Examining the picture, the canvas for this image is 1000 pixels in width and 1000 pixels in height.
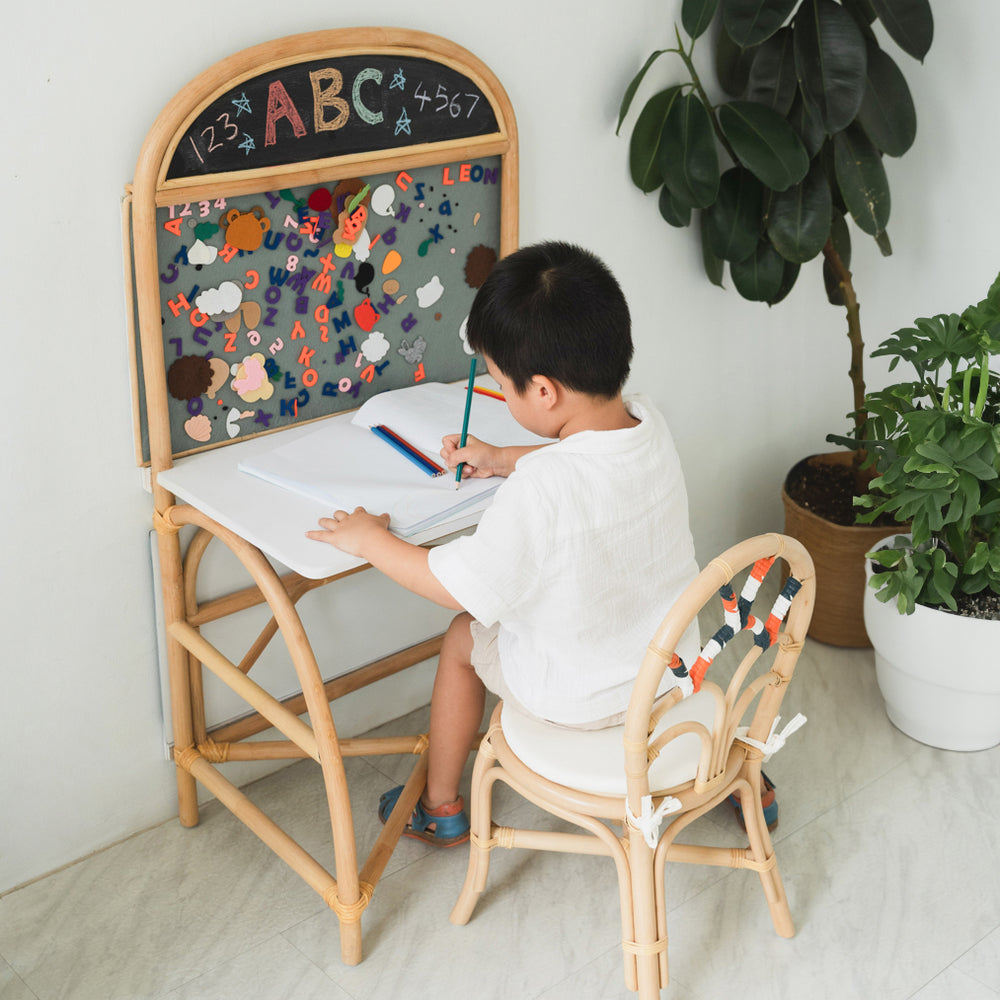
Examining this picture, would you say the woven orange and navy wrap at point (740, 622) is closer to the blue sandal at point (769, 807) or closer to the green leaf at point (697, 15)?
the blue sandal at point (769, 807)

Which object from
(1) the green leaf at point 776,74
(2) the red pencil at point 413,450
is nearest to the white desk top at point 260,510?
(2) the red pencil at point 413,450

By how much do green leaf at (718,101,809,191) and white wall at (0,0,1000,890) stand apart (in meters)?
0.19

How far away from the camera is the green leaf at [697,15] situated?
1978 mm

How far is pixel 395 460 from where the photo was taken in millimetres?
1646

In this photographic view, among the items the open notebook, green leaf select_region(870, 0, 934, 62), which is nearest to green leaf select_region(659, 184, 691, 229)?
green leaf select_region(870, 0, 934, 62)

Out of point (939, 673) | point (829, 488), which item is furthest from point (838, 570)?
point (939, 673)

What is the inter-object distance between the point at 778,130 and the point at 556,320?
0.93 m

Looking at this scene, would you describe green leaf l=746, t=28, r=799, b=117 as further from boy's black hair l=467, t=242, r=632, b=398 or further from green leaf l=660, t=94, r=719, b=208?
boy's black hair l=467, t=242, r=632, b=398

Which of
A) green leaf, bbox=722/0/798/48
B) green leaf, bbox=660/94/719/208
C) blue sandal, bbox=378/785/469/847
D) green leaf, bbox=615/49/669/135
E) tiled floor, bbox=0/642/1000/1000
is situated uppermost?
green leaf, bbox=722/0/798/48

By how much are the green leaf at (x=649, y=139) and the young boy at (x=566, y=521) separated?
2.52 ft

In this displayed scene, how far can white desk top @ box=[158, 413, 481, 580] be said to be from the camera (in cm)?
139

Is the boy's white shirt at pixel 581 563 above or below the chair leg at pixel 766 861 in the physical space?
above

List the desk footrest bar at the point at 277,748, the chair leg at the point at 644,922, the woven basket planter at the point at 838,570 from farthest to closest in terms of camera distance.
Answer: the woven basket planter at the point at 838,570 < the desk footrest bar at the point at 277,748 < the chair leg at the point at 644,922

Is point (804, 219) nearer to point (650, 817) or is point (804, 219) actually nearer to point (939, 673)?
point (939, 673)
